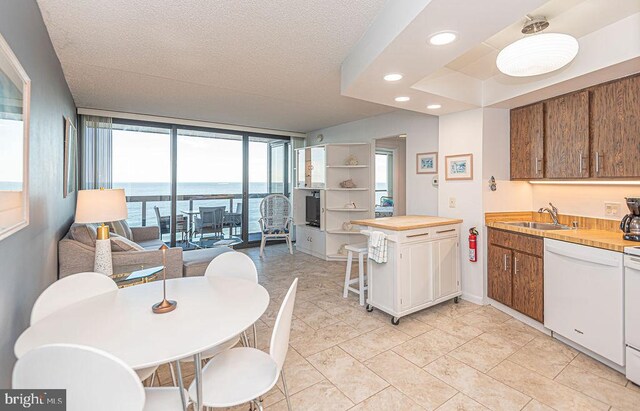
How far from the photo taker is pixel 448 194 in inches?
144

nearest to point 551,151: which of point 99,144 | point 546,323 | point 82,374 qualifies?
point 546,323

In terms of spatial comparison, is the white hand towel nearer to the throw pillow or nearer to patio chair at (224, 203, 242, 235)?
the throw pillow

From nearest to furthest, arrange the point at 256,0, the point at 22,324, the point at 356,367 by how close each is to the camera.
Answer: the point at 22,324 < the point at 256,0 < the point at 356,367

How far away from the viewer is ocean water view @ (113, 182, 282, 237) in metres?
5.15

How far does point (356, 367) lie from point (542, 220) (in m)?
2.69

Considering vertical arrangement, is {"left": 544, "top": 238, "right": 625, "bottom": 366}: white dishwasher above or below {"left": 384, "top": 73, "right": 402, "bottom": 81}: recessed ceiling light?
below

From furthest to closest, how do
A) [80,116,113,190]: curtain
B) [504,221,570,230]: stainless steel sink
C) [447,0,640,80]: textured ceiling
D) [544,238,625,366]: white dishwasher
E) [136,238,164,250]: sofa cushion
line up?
[80,116,113,190]: curtain
[136,238,164,250]: sofa cushion
[504,221,570,230]: stainless steel sink
[544,238,625,366]: white dishwasher
[447,0,640,80]: textured ceiling

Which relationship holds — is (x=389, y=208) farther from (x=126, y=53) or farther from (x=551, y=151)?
(x=126, y=53)

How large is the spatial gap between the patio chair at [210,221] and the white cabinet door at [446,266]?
13.3 feet

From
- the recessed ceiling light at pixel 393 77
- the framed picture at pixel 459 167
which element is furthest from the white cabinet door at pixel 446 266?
the recessed ceiling light at pixel 393 77

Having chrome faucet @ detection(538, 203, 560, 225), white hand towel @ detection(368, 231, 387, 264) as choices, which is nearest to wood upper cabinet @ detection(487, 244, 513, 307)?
chrome faucet @ detection(538, 203, 560, 225)

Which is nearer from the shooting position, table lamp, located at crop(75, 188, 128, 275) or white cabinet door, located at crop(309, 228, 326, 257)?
table lamp, located at crop(75, 188, 128, 275)

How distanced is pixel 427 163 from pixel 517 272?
5.98 feet

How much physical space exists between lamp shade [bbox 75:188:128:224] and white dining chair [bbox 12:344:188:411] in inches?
67.5
